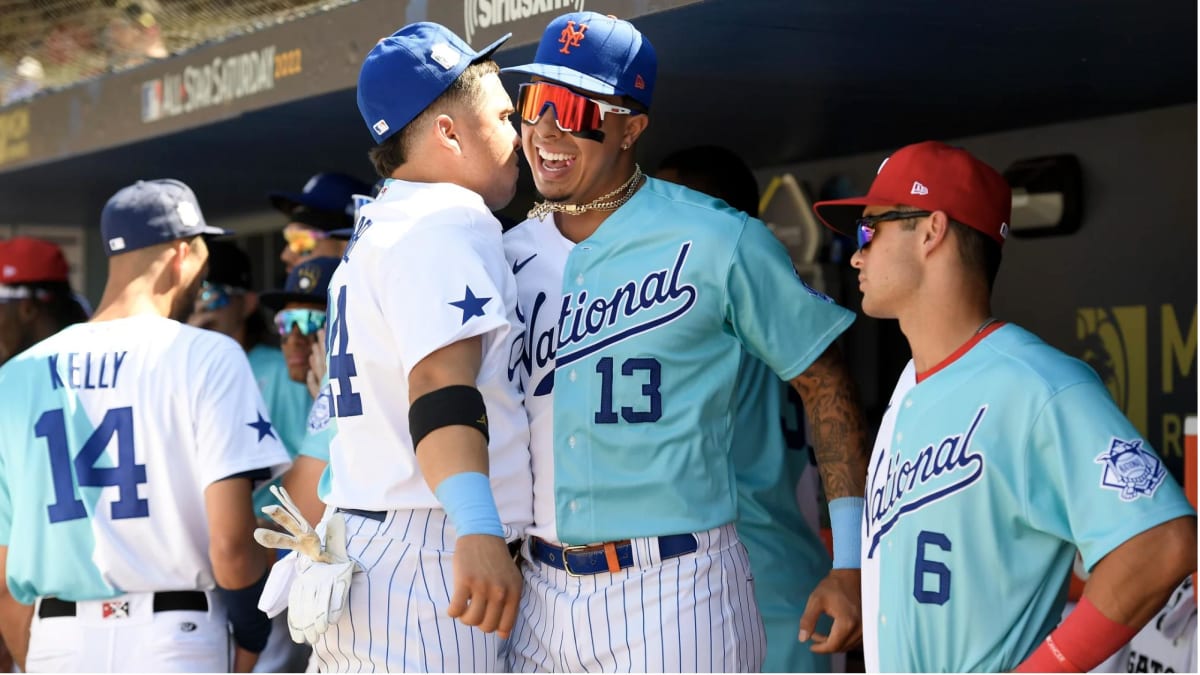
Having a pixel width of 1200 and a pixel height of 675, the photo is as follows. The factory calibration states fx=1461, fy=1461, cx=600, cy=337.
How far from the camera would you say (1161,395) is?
4418 millimetres

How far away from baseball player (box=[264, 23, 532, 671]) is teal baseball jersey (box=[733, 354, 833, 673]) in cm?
64

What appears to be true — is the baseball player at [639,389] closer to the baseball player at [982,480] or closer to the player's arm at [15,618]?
the baseball player at [982,480]

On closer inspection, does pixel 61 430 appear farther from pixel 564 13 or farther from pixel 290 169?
pixel 290 169

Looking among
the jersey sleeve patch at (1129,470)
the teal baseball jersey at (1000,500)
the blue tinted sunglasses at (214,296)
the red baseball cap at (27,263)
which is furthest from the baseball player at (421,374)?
the red baseball cap at (27,263)

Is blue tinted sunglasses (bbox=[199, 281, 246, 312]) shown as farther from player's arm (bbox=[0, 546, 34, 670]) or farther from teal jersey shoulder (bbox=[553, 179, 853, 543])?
teal jersey shoulder (bbox=[553, 179, 853, 543])

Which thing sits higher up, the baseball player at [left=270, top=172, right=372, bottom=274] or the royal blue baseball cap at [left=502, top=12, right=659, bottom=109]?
the royal blue baseball cap at [left=502, top=12, right=659, bottom=109]

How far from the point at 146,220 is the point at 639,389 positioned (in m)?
1.65

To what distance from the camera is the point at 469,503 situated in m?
2.17

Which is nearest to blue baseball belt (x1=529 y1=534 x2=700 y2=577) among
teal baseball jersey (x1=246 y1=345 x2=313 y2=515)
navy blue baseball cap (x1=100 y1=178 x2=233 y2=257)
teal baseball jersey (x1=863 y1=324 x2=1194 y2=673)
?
teal baseball jersey (x1=863 y1=324 x2=1194 y2=673)

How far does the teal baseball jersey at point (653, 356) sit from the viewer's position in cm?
262

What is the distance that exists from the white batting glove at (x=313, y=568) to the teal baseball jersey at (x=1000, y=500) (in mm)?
908

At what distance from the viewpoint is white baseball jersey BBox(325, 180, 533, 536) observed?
2.37 metres


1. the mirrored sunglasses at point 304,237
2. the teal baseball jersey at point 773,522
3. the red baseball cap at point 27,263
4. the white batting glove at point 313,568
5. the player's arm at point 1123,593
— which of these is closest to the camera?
the player's arm at point 1123,593

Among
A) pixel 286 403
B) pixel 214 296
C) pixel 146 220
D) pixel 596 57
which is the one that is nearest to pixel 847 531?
pixel 596 57
